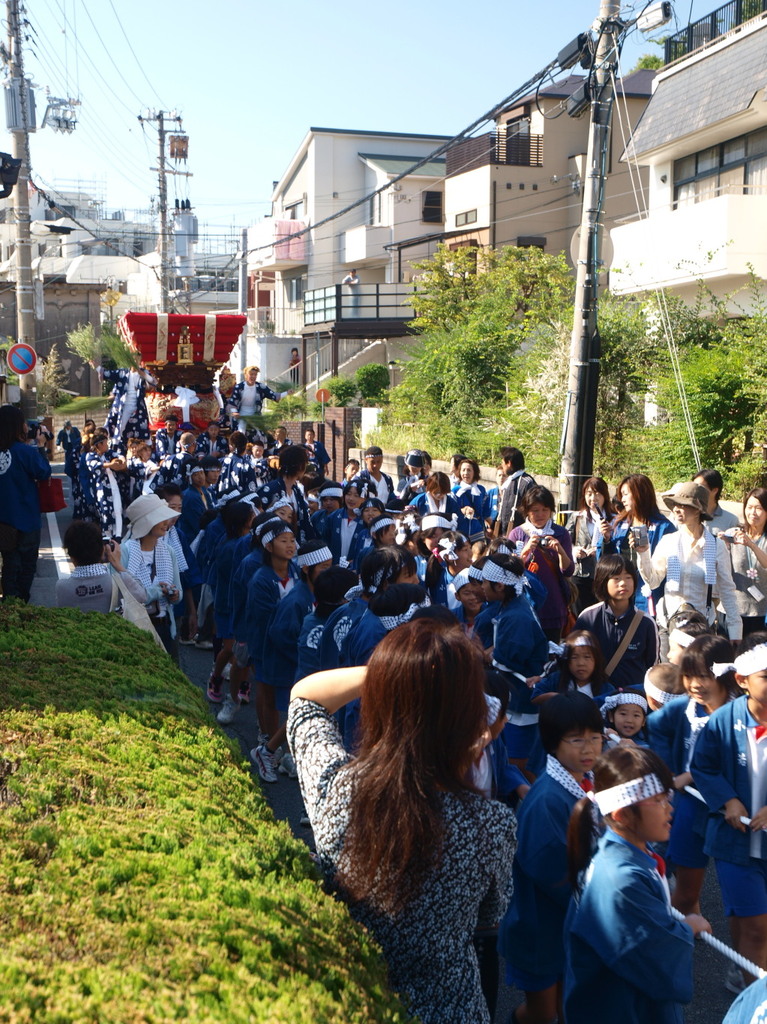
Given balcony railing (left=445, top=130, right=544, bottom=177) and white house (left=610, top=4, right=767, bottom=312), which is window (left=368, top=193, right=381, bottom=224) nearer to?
balcony railing (left=445, top=130, right=544, bottom=177)

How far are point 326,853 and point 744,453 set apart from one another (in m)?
10.9

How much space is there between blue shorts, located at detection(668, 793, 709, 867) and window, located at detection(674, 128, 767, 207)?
13.4 meters

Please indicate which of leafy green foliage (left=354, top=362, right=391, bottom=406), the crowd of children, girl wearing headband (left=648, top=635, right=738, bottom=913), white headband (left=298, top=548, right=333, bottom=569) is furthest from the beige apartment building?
girl wearing headband (left=648, top=635, right=738, bottom=913)

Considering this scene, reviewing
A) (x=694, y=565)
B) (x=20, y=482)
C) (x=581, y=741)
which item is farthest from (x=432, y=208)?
(x=581, y=741)

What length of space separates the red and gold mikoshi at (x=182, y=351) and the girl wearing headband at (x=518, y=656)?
11.3 metres

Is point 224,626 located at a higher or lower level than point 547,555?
lower

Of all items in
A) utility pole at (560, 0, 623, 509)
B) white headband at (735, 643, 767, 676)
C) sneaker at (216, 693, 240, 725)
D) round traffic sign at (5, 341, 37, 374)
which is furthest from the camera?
round traffic sign at (5, 341, 37, 374)

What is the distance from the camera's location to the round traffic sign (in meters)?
17.0

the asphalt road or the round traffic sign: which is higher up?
the round traffic sign

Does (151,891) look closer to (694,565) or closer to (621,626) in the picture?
(621,626)

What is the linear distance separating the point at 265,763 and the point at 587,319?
21.6 ft

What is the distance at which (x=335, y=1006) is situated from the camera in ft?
7.02

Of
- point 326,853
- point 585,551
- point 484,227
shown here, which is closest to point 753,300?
point 585,551

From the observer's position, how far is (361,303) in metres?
34.4
